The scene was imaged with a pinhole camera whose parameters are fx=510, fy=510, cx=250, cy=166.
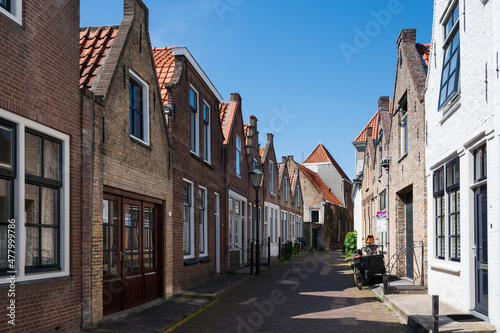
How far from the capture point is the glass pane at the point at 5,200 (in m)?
6.23

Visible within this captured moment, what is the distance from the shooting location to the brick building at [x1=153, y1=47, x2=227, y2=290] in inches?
508

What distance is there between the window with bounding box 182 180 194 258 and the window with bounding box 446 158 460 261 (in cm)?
690

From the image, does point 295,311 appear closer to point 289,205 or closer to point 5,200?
point 5,200

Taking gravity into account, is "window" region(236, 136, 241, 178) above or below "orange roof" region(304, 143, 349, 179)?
below

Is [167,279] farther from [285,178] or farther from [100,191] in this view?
[285,178]

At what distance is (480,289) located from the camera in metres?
8.43

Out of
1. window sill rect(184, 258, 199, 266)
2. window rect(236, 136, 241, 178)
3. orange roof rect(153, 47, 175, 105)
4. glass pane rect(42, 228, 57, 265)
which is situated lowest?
window sill rect(184, 258, 199, 266)

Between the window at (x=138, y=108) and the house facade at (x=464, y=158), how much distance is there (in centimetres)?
→ 613

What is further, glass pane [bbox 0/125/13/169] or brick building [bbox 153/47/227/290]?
brick building [bbox 153/47/227/290]

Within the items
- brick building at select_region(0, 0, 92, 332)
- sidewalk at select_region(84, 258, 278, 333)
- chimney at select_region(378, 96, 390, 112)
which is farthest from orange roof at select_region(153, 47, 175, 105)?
chimney at select_region(378, 96, 390, 112)

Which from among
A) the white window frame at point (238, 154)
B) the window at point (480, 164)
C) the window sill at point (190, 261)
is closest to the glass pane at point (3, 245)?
the window at point (480, 164)

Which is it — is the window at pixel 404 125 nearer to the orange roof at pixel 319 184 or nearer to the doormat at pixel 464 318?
the doormat at pixel 464 318

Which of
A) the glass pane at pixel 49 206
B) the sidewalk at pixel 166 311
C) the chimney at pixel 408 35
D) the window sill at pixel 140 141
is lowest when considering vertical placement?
the sidewalk at pixel 166 311

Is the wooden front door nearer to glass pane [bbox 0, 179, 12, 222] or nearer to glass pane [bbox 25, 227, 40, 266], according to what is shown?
glass pane [bbox 25, 227, 40, 266]
